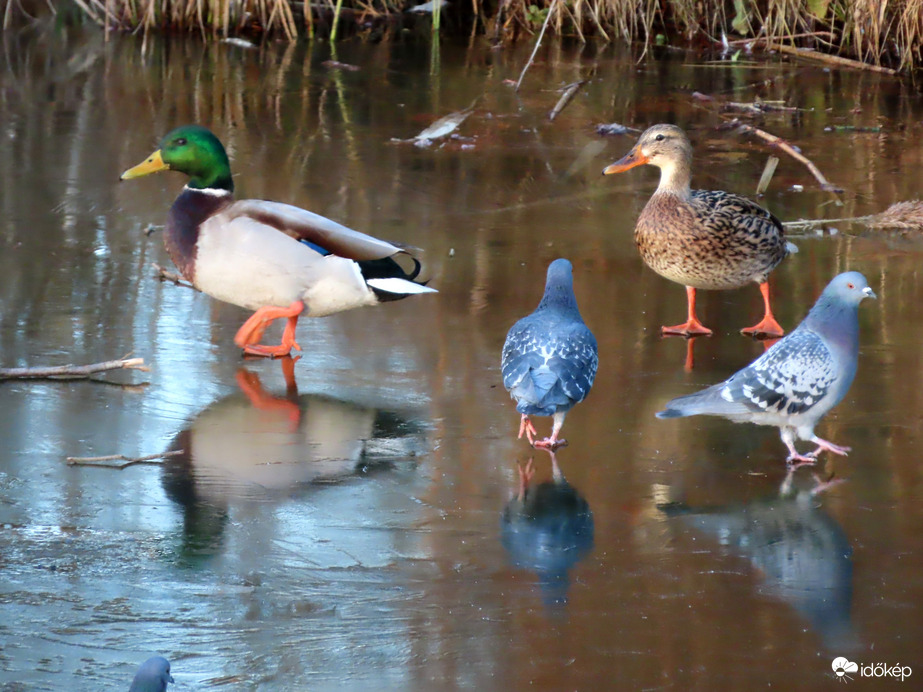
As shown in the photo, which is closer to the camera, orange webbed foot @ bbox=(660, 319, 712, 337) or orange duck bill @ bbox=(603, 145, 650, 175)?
orange webbed foot @ bbox=(660, 319, 712, 337)

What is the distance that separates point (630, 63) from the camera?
1242 cm

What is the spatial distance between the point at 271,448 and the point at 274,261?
110 cm

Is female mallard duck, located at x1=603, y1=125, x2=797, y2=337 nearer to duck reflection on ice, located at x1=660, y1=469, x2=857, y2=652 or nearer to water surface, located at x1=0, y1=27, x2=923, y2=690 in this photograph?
water surface, located at x1=0, y1=27, x2=923, y2=690

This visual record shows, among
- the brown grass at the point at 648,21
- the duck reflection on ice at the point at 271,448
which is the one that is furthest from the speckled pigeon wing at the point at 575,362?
the brown grass at the point at 648,21

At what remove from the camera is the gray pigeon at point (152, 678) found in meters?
2.51

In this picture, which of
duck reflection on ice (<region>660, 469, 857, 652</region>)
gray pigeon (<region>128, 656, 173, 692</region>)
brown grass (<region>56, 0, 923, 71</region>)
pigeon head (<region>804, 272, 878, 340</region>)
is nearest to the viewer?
gray pigeon (<region>128, 656, 173, 692</region>)

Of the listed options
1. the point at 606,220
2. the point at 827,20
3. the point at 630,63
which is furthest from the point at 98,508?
the point at 827,20

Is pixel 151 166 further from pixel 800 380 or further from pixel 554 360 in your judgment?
pixel 800 380

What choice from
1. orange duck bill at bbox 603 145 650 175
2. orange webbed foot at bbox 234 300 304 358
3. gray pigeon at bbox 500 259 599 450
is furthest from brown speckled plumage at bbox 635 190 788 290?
orange webbed foot at bbox 234 300 304 358

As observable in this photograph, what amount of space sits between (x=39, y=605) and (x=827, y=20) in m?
11.4

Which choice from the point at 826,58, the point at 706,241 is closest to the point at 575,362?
the point at 706,241

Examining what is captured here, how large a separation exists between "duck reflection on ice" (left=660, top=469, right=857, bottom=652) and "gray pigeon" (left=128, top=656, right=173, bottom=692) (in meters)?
1.72

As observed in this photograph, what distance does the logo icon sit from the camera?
10.1 feet

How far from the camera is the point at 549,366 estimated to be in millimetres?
4258
